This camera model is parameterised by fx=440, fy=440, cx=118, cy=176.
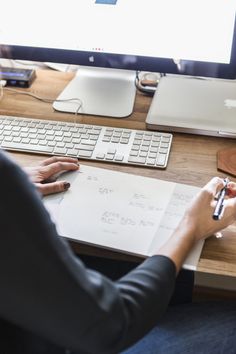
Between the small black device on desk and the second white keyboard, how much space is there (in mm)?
204

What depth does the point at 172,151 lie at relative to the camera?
92cm

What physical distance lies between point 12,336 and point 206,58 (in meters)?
0.67

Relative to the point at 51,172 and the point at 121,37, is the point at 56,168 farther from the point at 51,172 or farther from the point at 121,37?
the point at 121,37

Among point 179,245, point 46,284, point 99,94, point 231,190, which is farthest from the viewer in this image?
point 99,94

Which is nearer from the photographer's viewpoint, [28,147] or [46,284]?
[46,284]

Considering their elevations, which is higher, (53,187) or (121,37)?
(121,37)

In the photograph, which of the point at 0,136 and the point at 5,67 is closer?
the point at 0,136

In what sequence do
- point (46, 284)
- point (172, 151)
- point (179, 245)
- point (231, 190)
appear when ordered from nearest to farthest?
point (46, 284)
point (179, 245)
point (231, 190)
point (172, 151)

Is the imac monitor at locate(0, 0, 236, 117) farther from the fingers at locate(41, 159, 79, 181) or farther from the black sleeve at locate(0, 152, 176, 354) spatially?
the black sleeve at locate(0, 152, 176, 354)

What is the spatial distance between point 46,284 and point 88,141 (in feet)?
1.59

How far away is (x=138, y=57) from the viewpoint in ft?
3.26

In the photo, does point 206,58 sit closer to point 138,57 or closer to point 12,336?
Result: point 138,57

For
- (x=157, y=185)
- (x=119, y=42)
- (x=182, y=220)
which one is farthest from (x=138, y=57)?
(x=182, y=220)

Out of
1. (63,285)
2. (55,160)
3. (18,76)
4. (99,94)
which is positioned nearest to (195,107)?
(99,94)
